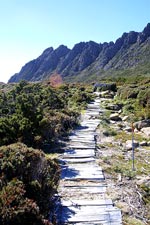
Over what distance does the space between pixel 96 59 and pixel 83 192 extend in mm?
166028

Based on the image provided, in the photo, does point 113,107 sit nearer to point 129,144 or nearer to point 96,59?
point 129,144

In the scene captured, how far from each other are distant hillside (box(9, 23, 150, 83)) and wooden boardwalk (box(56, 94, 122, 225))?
4364 inches

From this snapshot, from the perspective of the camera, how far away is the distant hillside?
141250 millimetres

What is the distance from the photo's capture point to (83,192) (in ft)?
29.3

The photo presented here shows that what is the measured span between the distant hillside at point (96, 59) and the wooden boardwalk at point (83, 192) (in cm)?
11086

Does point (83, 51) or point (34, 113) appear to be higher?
point (83, 51)

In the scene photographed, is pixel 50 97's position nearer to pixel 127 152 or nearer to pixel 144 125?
pixel 144 125

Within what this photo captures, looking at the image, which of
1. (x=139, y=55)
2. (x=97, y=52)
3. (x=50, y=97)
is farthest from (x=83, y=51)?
(x=50, y=97)

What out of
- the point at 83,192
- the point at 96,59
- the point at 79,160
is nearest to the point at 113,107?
the point at 79,160

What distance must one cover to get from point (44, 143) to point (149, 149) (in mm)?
4164

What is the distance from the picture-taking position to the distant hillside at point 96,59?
141 metres

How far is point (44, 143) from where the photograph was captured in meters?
14.2

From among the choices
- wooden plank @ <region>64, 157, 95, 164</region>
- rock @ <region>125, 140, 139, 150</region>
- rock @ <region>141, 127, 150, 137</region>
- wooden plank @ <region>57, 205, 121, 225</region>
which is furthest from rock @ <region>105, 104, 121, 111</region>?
wooden plank @ <region>57, 205, 121, 225</region>

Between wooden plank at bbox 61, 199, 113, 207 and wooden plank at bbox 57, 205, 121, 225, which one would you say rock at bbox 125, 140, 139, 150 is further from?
wooden plank at bbox 57, 205, 121, 225
